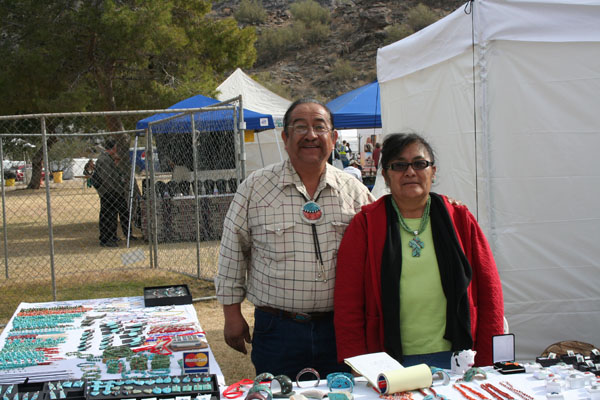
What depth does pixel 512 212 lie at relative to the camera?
3996 mm

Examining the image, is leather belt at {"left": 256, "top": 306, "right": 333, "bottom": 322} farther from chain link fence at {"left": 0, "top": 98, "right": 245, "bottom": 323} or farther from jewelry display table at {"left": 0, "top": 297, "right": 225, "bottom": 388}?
chain link fence at {"left": 0, "top": 98, "right": 245, "bottom": 323}

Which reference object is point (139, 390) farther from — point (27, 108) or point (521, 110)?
point (27, 108)

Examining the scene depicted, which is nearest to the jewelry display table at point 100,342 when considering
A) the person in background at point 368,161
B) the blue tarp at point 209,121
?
the blue tarp at point 209,121

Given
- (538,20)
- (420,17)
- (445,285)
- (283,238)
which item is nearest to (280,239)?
(283,238)

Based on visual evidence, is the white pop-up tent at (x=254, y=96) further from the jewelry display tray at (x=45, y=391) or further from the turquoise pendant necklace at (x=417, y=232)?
the jewelry display tray at (x=45, y=391)

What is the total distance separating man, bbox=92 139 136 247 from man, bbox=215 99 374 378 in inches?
280

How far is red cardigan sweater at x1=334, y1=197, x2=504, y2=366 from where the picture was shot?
2.36 m

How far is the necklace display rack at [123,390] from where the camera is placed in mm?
1810

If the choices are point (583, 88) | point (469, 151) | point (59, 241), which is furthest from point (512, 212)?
point (59, 241)

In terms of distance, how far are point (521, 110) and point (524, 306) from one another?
139 cm

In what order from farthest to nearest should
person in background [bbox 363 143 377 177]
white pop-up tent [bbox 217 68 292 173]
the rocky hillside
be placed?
the rocky hillside < person in background [bbox 363 143 377 177] < white pop-up tent [bbox 217 68 292 173]

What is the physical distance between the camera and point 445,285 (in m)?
2.33

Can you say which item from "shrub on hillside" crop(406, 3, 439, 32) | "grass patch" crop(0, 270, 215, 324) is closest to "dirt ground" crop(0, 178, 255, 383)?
"grass patch" crop(0, 270, 215, 324)

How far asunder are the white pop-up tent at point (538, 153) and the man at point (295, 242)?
1811 millimetres
